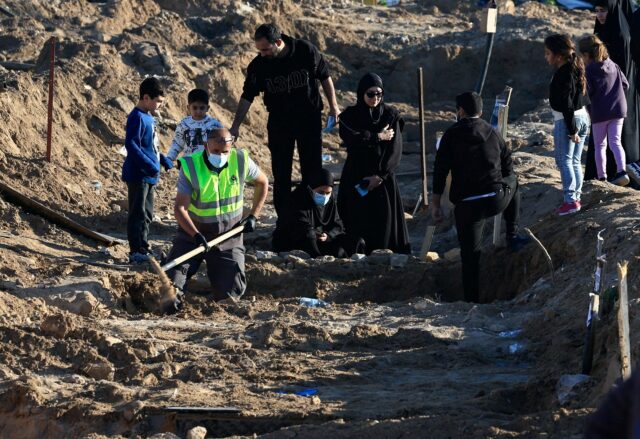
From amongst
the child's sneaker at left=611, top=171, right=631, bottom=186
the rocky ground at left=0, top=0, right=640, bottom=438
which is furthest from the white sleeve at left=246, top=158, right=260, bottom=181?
the child's sneaker at left=611, top=171, right=631, bottom=186

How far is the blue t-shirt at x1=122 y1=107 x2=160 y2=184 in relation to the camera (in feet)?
34.3

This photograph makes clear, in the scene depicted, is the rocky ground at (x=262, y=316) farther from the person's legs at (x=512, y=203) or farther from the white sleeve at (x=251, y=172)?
the white sleeve at (x=251, y=172)

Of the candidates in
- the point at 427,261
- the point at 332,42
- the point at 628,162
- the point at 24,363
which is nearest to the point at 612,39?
the point at 628,162

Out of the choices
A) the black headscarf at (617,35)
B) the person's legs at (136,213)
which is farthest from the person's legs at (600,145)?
the person's legs at (136,213)

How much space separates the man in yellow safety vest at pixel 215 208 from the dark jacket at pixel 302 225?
1.63 m

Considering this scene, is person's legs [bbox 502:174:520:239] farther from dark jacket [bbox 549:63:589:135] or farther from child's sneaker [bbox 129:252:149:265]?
child's sneaker [bbox 129:252:149:265]

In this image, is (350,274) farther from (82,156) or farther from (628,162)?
(82,156)

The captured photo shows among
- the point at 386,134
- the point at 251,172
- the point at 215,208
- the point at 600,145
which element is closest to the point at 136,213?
the point at 215,208

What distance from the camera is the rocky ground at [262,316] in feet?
22.7

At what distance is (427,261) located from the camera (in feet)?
36.5

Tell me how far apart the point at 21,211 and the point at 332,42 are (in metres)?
10.4

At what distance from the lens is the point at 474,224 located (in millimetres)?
9555

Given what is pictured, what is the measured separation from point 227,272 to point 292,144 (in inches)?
91.2

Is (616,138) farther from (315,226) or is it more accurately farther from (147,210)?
(147,210)
